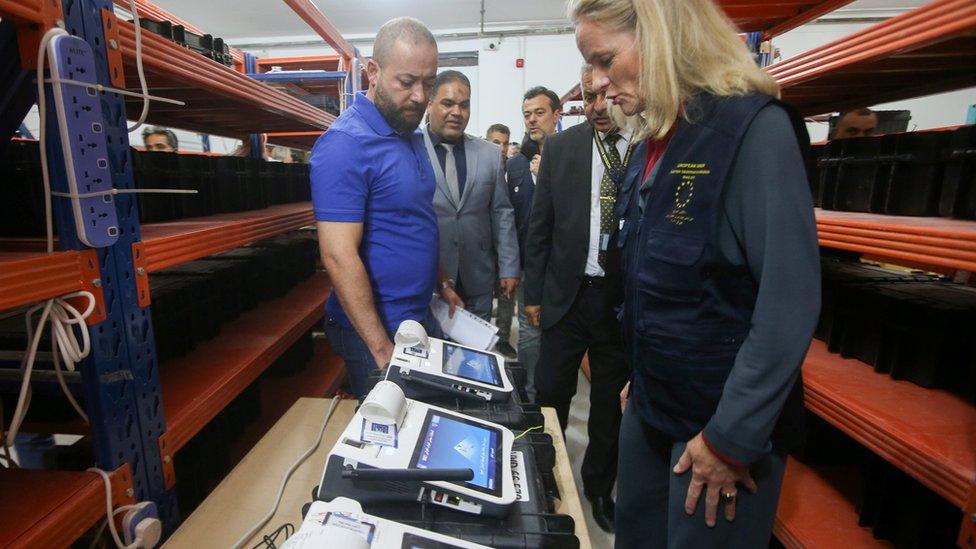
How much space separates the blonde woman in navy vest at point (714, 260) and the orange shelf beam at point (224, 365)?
1.07m

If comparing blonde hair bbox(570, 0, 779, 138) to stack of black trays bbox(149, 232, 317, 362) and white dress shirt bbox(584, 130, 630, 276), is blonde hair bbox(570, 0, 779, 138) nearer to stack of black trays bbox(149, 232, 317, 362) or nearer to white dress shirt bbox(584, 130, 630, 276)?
white dress shirt bbox(584, 130, 630, 276)

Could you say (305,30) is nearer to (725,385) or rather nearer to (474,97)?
(474,97)

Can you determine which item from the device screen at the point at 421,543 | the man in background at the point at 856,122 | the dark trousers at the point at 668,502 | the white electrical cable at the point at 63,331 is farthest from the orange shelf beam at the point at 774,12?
the white electrical cable at the point at 63,331

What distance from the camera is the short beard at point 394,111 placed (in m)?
1.55

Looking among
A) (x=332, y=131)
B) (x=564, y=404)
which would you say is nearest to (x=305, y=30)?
(x=332, y=131)

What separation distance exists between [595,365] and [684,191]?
1.22 m

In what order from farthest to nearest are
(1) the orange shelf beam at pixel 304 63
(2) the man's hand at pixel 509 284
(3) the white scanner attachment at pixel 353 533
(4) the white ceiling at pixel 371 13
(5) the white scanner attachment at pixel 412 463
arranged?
(4) the white ceiling at pixel 371 13
(1) the orange shelf beam at pixel 304 63
(2) the man's hand at pixel 509 284
(5) the white scanner attachment at pixel 412 463
(3) the white scanner attachment at pixel 353 533

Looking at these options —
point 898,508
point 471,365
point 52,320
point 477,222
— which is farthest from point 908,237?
point 477,222

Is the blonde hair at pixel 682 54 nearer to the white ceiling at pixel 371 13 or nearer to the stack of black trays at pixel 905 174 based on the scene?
the stack of black trays at pixel 905 174

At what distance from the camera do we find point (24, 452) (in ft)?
5.62

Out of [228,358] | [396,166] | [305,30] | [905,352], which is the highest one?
[305,30]

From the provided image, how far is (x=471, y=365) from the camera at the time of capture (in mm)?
1173

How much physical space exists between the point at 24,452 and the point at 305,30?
20.6 ft

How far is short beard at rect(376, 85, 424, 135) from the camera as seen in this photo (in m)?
1.55
